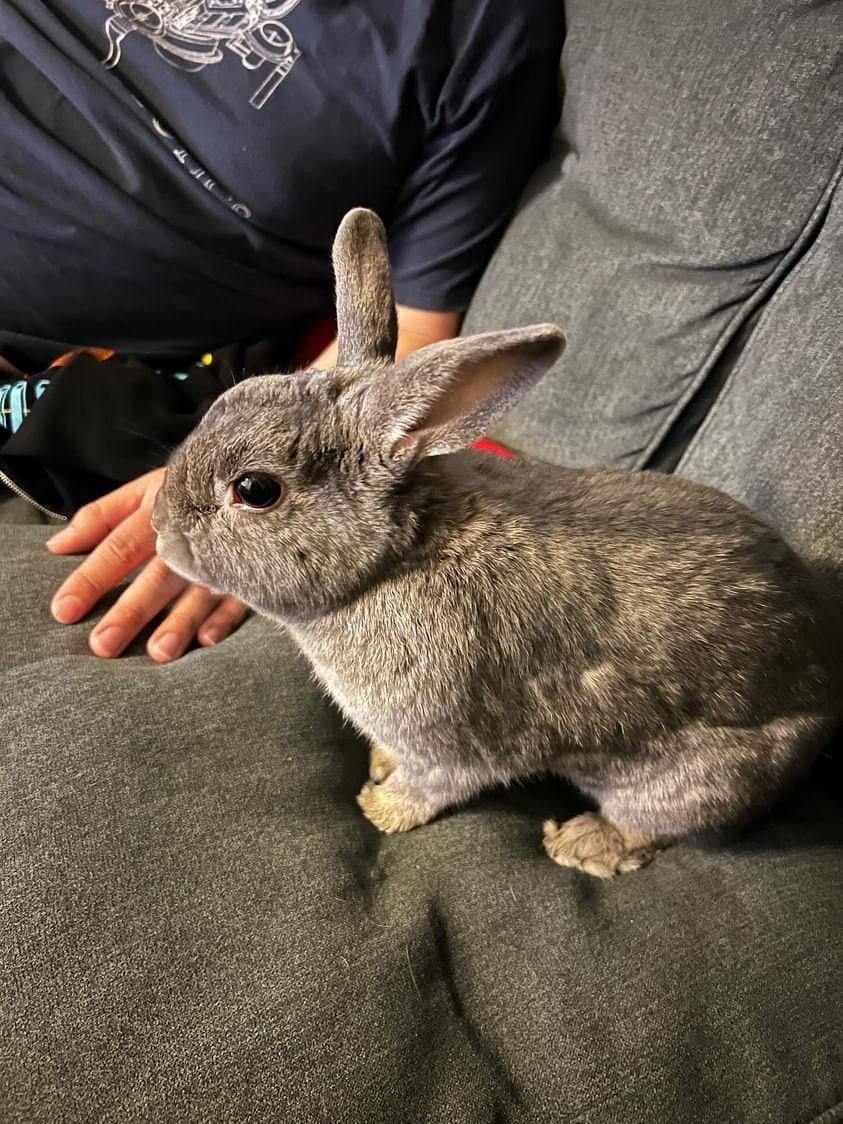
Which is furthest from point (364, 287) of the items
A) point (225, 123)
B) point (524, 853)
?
point (524, 853)

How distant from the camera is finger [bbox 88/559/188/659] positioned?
141 cm

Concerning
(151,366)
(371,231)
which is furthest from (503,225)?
(151,366)

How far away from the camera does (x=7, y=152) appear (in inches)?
70.1

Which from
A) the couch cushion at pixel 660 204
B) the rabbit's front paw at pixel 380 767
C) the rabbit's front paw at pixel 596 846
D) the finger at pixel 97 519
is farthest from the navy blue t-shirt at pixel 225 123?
the rabbit's front paw at pixel 596 846

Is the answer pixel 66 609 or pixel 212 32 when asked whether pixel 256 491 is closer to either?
pixel 66 609

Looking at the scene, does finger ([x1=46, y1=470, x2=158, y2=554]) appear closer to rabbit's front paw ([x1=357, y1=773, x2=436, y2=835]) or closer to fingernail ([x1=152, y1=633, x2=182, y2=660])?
fingernail ([x1=152, y1=633, x2=182, y2=660])

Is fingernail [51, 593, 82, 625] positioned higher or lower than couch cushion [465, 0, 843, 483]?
lower

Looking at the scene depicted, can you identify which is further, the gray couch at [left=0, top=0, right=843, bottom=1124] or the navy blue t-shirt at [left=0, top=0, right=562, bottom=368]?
the navy blue t-shirt at [left=0, top=0, right=562, bottom=368]

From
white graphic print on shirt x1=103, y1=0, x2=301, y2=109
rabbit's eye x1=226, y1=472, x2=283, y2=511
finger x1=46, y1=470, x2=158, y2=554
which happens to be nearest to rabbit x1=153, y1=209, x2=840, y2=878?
rabbit's eye x1=226, y1=472, x2=283, y2=511

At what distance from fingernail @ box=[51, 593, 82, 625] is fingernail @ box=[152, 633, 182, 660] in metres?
0.16

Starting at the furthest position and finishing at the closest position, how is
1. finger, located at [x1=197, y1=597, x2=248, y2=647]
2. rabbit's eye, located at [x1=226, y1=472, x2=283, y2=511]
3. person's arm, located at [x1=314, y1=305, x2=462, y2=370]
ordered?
person's arm, located at [x1=314, y1=305, x2=462, y2=370] < finger, located at [x1=197, y1=597, x2=248, y2=647] < rabbit's eye, located at [x1=226, y1=472, x2=283, y2=511]

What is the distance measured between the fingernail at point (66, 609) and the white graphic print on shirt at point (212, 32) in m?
1.20

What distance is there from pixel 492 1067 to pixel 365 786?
511mm

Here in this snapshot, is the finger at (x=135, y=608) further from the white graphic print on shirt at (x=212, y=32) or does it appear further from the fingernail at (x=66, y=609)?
the white graphic print on shirt at (x=212, y=32)
